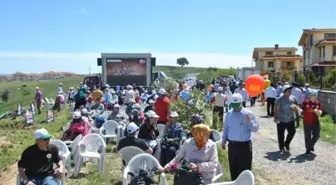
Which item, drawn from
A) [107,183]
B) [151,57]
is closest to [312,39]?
[151,57]

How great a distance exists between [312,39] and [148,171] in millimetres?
46613

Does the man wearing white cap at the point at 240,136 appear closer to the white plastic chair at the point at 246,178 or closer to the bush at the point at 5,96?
the white plastic chair at the point at 246,178

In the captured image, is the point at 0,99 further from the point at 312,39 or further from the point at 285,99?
the point at 285,99

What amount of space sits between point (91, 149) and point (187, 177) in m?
4.16

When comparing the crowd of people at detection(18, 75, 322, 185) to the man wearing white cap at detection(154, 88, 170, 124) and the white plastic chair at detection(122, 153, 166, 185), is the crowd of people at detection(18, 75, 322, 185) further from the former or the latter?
the white plastic chair at detection(122, 153, 166, 185)

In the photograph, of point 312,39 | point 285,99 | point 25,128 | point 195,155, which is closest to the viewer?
point 195,155

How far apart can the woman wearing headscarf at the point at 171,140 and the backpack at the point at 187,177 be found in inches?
108

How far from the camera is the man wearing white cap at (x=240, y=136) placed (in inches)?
258

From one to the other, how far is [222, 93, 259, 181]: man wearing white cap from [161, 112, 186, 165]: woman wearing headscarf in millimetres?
1592

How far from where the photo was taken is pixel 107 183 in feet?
25.8

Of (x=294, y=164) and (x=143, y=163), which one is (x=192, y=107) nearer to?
(x=294, y=164)

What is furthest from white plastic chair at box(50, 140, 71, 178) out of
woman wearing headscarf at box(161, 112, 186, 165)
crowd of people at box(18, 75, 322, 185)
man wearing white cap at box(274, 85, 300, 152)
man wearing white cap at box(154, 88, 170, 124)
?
man wearing white cap at box(274, 85, 300, 152)

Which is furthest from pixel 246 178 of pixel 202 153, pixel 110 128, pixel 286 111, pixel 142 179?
pixel 110 128

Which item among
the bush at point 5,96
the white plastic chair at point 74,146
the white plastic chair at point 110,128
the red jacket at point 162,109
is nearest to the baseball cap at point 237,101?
the white plastic chair at point 74,146
